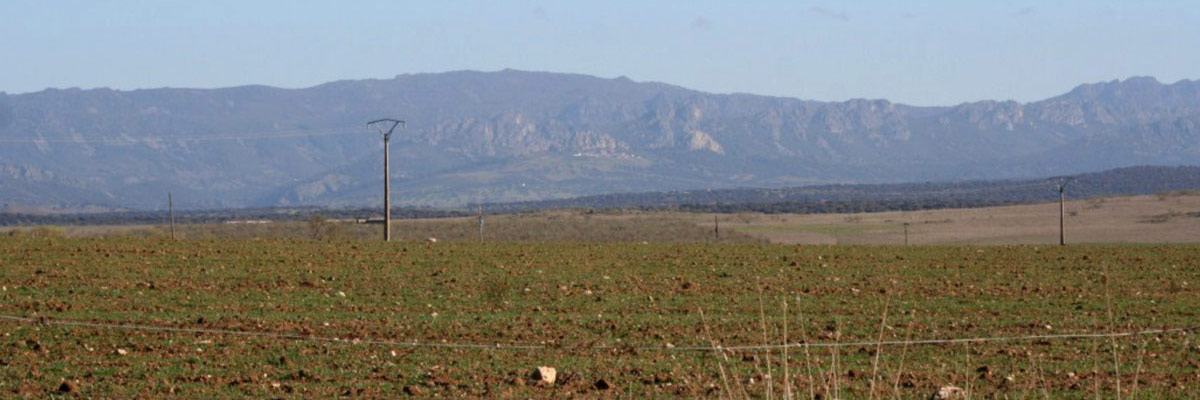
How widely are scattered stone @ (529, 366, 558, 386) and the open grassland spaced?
0.20 meters

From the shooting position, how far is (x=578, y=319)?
71.6 feet

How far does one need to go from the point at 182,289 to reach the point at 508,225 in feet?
176

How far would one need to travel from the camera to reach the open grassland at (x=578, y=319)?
1592 cm

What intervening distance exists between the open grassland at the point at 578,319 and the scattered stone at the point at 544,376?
0.66ft

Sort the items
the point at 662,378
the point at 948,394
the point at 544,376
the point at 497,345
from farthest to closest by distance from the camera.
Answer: the point at 497,345 → the point at 662,378 → the point at 544,376 → the point at 948,394

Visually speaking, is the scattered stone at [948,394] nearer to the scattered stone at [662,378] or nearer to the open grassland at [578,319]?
the open grassland at [578,319]

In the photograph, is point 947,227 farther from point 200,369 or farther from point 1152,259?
point 200,369

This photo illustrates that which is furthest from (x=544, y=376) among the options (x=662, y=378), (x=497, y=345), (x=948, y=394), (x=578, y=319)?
(x=578, y=319)

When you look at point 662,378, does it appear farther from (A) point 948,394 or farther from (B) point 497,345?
(B) point 497,345

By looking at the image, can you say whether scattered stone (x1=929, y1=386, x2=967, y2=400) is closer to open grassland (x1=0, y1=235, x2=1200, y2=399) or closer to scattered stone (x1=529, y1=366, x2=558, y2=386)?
open grassland (x1=0, y1=235, x2=1200, y2=399)

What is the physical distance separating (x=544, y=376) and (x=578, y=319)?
5.90 metres

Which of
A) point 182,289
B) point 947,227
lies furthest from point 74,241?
point 947,227

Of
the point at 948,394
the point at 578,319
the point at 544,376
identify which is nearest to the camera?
the point at 948,394

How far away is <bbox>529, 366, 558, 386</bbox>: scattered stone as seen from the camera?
15859 mm
